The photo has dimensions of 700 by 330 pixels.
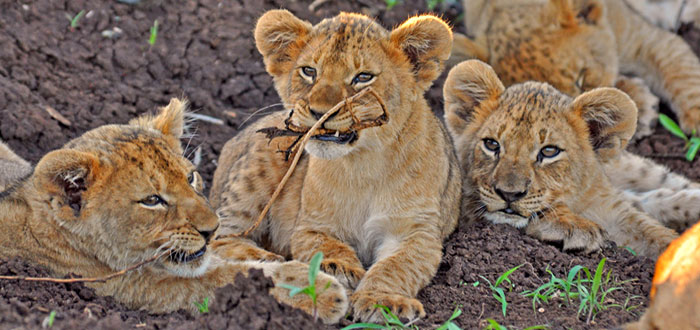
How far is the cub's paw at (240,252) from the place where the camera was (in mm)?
4414

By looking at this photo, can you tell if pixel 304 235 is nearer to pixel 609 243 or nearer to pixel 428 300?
pixel 428 300

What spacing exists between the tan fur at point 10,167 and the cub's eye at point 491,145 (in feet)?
8.29

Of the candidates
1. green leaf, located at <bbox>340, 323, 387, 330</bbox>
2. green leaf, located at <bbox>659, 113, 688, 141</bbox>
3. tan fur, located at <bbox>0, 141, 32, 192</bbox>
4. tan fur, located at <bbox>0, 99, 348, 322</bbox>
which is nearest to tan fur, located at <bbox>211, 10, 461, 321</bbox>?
green leaf, located at <bbox>340, 323, 387, 330</bbox>

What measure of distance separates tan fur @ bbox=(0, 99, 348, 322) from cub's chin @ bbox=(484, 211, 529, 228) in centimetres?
128

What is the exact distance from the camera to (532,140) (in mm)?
4648

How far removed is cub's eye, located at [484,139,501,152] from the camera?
4785 millimetres

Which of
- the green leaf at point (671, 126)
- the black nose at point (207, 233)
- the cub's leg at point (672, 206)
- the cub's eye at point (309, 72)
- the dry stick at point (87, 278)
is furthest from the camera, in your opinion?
the green leaf at point (671, 126)

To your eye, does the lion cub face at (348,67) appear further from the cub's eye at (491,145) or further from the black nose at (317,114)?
the cub's eye at (491,145)

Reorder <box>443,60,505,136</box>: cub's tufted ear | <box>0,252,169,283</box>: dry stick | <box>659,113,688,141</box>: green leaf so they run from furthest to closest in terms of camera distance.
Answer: <box>659,113,688,141</box>: green leaf → <box>443,60,505,136</box>: cub's tufted ear → <box>0,252,169,283</box>: dry stick

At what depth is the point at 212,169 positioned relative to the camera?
602cm

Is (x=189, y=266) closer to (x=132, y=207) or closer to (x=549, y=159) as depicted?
(x=132, y=207)

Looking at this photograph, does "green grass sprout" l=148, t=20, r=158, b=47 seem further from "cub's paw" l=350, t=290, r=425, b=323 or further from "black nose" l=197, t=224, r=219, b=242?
"cub's paw" l=350, t=290, r=425, b=323

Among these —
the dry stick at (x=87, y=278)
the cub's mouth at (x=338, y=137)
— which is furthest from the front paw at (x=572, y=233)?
the dry stick at (x=87, y=278)

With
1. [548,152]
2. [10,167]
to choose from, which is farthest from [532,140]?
[10,167]
